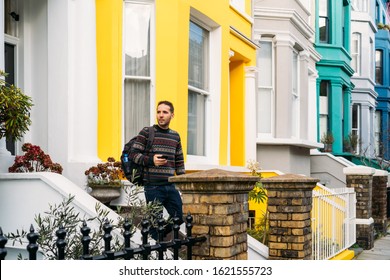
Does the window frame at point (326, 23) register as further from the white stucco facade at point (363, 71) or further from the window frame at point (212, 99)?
the window frame at point (212, 99)

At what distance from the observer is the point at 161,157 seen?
569cm

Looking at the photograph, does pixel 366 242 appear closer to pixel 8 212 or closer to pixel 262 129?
pixel 262 129

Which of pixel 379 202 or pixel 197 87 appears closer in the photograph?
pixel 197 87

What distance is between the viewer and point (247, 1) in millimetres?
11969

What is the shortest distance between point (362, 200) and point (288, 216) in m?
5.01

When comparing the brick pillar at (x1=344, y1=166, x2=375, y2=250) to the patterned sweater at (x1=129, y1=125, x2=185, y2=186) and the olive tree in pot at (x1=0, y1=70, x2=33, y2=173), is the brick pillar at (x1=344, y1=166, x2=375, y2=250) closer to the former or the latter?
the patterned sweater at (x1=129, y1=125, x2=185, y2=186)

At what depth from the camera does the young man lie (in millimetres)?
5684

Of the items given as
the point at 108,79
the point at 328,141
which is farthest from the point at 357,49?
the point at 108,79

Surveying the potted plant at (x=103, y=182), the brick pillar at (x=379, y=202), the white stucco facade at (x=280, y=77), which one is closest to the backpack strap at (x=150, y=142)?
the potted plant at (x=103, y=182)

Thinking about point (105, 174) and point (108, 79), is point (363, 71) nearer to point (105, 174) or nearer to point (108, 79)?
point (108, 79)

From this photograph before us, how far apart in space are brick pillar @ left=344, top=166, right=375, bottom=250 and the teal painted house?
798 cm

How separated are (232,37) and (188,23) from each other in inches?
99.4
